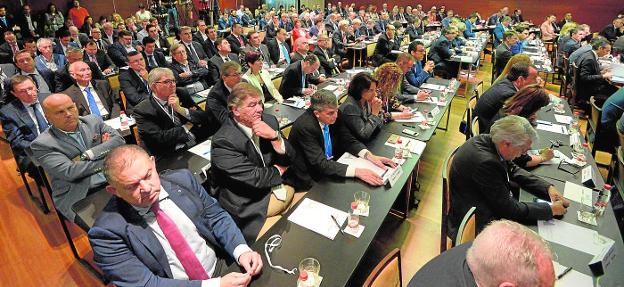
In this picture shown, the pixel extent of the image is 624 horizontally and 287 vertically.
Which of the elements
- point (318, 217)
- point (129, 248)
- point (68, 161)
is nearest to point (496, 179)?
point (318, 217)

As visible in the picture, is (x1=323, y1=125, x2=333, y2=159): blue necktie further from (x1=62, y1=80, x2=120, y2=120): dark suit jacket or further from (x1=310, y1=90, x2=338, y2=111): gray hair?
(x1=62, y1=80, x2=120, y2=120): dark suit jacket

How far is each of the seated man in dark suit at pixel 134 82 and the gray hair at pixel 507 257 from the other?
15.1 feet

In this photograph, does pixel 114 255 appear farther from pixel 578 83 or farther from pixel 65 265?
pixel 578 83

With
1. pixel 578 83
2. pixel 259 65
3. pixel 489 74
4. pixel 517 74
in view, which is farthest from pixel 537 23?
pixel 259 65

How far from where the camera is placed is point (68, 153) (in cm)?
266

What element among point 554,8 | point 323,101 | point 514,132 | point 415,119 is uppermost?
point 554,8

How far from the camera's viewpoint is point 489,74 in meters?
9.56

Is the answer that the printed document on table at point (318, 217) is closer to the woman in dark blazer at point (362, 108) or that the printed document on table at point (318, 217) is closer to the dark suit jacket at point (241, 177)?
the dark suit jacket at point (241, 177)

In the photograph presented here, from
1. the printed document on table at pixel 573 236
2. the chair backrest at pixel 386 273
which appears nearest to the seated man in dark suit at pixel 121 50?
the chair backrest at pixel 386 273

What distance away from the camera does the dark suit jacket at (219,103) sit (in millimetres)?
3916

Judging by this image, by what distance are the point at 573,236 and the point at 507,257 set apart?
1.17 meters

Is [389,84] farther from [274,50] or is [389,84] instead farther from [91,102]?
[274,50]

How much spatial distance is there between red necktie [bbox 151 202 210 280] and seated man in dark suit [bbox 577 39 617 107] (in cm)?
733

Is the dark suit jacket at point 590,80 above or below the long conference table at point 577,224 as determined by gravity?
above
